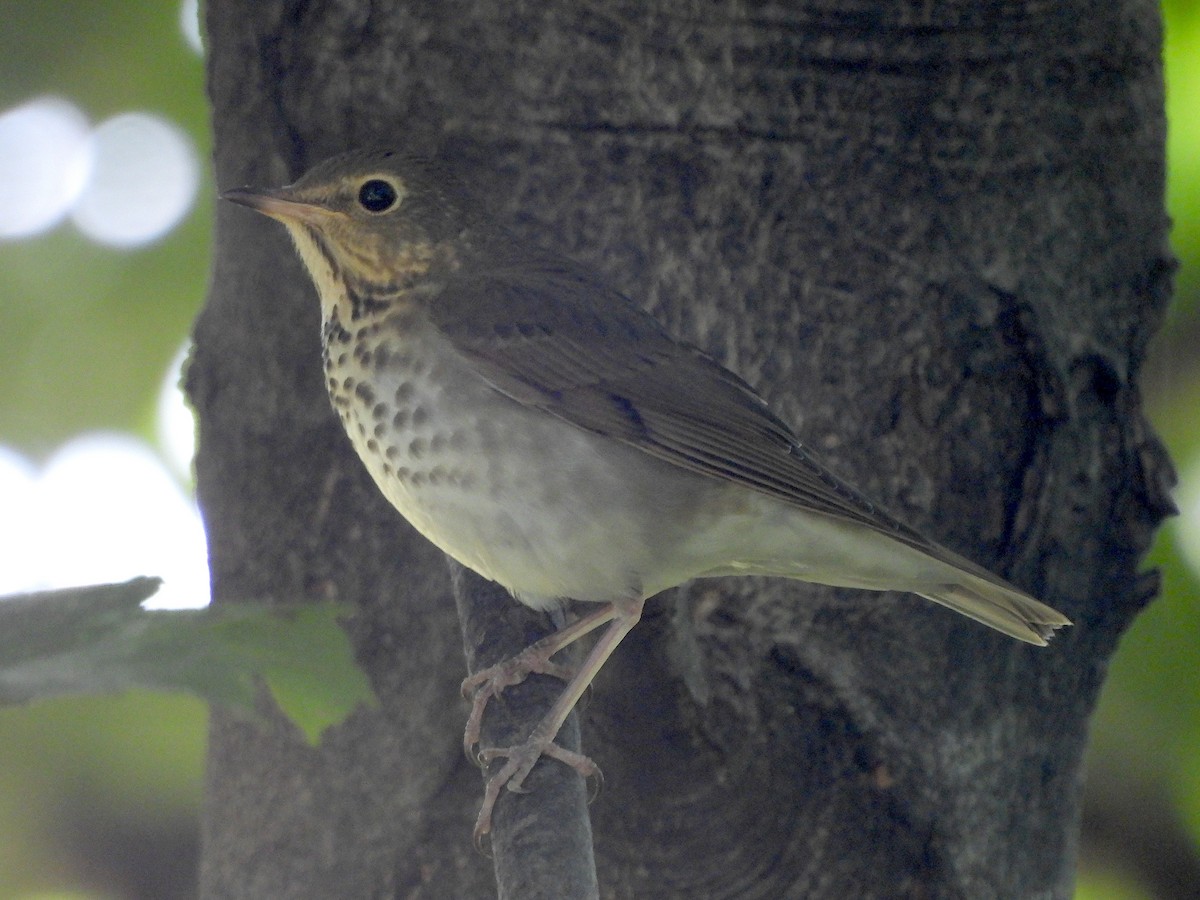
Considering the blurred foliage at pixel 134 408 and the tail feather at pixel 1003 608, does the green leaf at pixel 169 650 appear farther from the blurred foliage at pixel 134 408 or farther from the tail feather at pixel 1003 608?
the blurred foliage at pixel 134 408

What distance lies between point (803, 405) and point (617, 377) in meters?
0.43

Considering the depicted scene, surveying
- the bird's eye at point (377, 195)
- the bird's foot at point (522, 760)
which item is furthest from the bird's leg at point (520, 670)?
the bird's eye at point (377, 195)

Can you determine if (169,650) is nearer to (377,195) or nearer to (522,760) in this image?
(522,760)

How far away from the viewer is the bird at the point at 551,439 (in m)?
2.86

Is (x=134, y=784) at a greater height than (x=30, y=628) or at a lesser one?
lesser

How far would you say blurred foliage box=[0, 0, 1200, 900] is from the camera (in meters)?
4.18

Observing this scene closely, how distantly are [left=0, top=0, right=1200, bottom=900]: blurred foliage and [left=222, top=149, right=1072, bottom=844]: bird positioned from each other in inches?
60.3

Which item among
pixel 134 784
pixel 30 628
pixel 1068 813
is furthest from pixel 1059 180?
pixel 134 784

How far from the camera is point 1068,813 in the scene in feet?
10.5

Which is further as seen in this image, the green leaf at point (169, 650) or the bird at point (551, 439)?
the bird at point (551, 439)

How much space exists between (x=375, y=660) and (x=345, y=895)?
1.72 ft

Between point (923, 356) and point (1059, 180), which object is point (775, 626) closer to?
point (923, 356)

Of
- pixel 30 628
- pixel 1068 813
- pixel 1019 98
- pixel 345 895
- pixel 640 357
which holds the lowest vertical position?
pixel 345 895

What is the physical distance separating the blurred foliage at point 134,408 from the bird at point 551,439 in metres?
1.53
